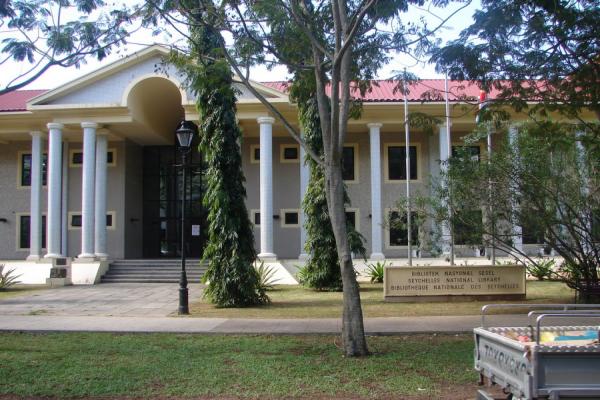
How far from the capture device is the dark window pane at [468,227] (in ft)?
48.0

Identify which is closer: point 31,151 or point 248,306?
point 248,306

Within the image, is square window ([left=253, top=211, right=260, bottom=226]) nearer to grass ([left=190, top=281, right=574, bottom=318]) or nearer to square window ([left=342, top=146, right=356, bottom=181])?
square window ([left=342, top=146, right=356, bottom=181])

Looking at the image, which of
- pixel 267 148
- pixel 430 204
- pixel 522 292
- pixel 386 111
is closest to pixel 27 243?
pixel 267 148

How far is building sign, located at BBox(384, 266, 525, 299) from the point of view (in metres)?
15.7

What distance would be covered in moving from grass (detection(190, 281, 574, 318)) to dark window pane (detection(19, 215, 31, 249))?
1554 centimetres

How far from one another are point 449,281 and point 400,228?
97.0 inches

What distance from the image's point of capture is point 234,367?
26.5ft

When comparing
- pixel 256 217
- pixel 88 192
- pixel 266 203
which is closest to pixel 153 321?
pixel 266 203

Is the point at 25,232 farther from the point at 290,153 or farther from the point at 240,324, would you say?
the point at 240,324

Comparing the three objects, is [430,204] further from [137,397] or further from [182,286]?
[137,397]

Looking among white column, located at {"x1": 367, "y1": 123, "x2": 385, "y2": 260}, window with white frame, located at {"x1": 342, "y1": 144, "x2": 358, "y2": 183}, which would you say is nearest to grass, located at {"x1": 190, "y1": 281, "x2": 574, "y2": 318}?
white column, located at {"x1": 367, "y1": 123, "x2": 385, "y2": 260}

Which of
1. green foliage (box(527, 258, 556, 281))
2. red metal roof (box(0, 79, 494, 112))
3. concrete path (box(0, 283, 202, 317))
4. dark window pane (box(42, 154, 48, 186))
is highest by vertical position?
red metal roof (box(0, 79, 494, 112))

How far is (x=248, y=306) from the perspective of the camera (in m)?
15.4

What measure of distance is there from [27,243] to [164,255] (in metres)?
6.60
